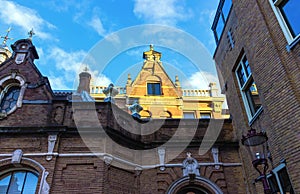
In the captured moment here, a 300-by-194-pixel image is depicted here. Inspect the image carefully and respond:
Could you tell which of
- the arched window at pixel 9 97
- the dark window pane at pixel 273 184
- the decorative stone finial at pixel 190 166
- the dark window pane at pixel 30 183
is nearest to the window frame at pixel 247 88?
the dark window pane at pixel 273 184

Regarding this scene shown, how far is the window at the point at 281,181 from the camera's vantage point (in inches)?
249

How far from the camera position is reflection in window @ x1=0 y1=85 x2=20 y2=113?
9.16m

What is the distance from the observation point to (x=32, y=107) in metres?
8.85

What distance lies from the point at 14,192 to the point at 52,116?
8.97ft

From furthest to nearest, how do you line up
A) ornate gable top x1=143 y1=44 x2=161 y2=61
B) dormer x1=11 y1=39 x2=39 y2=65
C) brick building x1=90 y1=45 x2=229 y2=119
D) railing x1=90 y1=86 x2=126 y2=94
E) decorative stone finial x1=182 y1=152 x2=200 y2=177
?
ornate gable top x1=143 y1=44 x2=161 y2=61 < railing x1=90 y1=86 x2=126 y2=94 < brick building x1=90 y1=45 x2=229 y2=119 < dormer x1=11 y1=39 x2=39 y2=65 < decorative stone finial x1=182 y1=152 x2=200 y2=177

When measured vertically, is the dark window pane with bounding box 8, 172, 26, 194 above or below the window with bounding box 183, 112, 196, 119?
below

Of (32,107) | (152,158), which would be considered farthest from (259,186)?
(32,107)

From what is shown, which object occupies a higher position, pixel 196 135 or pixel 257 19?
pixel 257 19

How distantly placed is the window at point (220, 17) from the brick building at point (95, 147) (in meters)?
4.58

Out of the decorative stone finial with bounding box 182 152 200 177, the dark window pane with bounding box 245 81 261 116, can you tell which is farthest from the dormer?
the dark window pane with bounding box 245 81 261 116

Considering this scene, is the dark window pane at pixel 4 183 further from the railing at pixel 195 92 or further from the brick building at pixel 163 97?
the railing at pixel 195 92

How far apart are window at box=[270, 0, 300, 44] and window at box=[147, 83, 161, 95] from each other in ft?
40.4

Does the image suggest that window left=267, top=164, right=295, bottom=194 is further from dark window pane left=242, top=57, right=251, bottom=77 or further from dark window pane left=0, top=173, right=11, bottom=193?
dark window pane left=0, top=173, right=11, bottom=193

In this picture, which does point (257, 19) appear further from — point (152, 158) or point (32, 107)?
point (32, 107)
